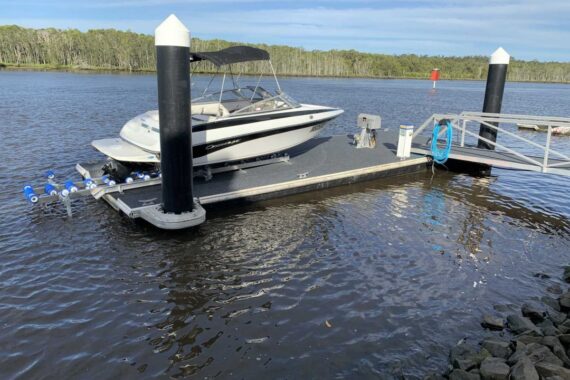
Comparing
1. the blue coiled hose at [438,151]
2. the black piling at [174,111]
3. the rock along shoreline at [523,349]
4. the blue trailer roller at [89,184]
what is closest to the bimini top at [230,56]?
the black piling at [174,111]

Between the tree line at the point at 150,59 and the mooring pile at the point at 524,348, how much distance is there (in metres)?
89.1

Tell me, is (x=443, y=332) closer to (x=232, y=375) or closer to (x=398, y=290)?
(x=398, y=290)

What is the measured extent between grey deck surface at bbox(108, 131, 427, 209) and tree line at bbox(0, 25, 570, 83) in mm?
80507

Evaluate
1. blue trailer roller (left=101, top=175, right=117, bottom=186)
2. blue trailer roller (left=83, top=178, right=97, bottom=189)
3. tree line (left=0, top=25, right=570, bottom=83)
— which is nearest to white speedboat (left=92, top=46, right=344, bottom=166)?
blue trailer roller (left=101, top=175, right=117, bottom=186)

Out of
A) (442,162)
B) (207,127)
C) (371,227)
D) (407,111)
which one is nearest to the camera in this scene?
(371,227)

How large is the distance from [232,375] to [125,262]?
3339 millimetres

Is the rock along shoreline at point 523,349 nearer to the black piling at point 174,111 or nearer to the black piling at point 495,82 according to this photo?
the black piling at point 174,111

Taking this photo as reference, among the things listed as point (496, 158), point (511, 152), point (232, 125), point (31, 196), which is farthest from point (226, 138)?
point (496, 158)

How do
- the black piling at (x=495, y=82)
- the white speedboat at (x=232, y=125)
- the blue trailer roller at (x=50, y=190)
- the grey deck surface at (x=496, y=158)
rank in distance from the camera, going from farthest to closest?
the black piling at (x=495, y=82)
the grey deck surface at (x=496, y=158)
the white speedboat at (x=232, y=125)
the blue trailer roller at (x=50, y=190)

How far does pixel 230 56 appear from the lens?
33.3 feet

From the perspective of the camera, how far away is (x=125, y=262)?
23.8 feet

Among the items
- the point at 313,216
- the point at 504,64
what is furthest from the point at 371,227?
the point at 504,64

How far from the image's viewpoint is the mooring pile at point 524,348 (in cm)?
423

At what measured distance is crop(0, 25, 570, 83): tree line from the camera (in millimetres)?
89688
